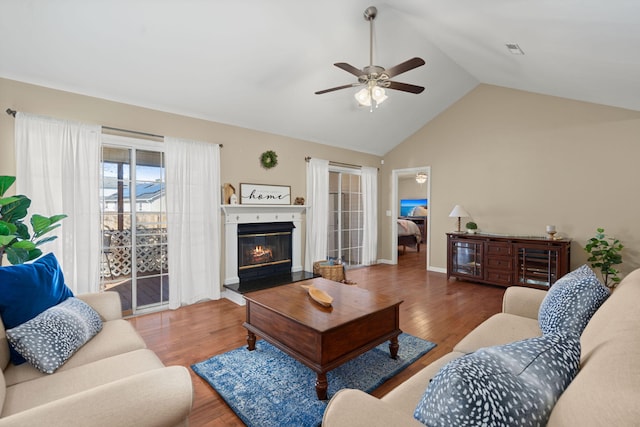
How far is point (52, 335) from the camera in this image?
A: 5.26 ft

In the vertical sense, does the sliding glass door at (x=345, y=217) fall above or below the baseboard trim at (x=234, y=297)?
above

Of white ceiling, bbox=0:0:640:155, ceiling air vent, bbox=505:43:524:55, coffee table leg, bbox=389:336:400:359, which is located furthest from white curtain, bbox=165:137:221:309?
ceiling air vent, bbox=505:43:524:55

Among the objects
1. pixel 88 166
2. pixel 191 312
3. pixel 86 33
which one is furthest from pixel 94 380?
pixel 86 33

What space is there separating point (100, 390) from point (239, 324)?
2.26m

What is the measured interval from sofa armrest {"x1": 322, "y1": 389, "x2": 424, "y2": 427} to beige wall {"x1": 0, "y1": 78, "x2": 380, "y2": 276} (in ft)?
12.4

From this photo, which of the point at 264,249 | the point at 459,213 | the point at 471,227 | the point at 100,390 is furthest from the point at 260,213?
the point at 471,227

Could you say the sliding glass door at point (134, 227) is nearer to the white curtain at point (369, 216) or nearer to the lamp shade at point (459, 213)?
the white curtain at point (369, 216)

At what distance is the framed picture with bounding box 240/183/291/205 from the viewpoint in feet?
14.8

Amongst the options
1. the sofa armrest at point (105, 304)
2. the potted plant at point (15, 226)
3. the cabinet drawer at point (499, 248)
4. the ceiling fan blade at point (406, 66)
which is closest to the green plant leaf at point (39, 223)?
the potted plant at point (15, 226)

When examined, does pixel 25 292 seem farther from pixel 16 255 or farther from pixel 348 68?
pixel 348 68

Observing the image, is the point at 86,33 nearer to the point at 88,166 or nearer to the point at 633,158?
the point at 88,166

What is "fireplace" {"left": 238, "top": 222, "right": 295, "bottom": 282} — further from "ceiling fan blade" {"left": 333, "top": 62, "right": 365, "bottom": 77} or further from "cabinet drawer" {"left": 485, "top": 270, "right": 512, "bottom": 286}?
"cabinet drawer" {"left": 485, "top": 270, "right": 512, "bottom": 286}

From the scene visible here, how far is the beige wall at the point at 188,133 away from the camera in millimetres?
2873

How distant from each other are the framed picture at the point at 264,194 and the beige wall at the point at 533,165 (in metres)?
3.10
